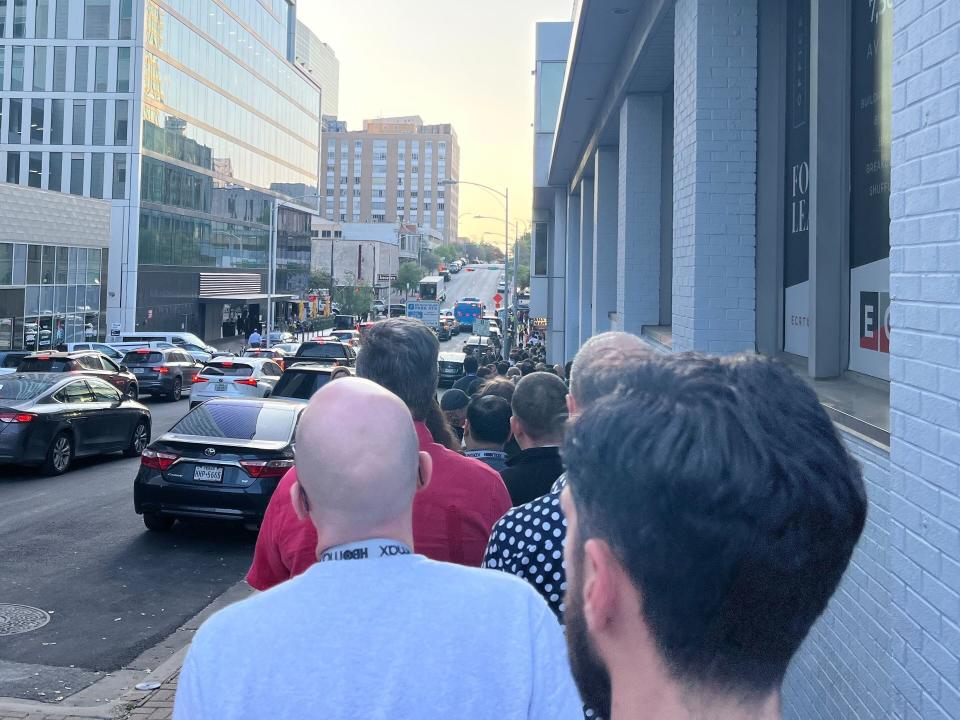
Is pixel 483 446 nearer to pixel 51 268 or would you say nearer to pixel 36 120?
pixel 51 268

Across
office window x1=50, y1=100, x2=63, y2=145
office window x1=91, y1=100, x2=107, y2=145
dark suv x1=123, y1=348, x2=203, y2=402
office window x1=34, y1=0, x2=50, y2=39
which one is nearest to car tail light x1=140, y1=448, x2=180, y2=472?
dark suv x1=123, y1=348, x2=203, y2=402

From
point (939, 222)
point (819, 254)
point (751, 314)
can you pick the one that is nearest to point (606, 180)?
point (751, 314)

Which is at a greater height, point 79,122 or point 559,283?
point 79,122

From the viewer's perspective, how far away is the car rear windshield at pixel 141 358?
101 ft

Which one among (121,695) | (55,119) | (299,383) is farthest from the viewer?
(55,119)

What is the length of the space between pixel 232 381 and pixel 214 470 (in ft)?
47.2

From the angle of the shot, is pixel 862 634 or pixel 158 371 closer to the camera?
pixel 862 634

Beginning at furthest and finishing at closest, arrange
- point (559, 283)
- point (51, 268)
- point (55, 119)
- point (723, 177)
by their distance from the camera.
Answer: point (55, 119)
point (51, 268)
point (559, 283)
point (723, 177)

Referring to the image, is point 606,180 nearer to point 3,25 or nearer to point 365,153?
point 3,25

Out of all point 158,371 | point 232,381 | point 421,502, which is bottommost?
point 158,371

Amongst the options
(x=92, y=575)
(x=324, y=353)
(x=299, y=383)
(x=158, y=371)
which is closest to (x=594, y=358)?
(x=92, y=575)

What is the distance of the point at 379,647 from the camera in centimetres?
198

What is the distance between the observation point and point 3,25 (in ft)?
187

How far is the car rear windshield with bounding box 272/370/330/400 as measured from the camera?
56.8 feet
